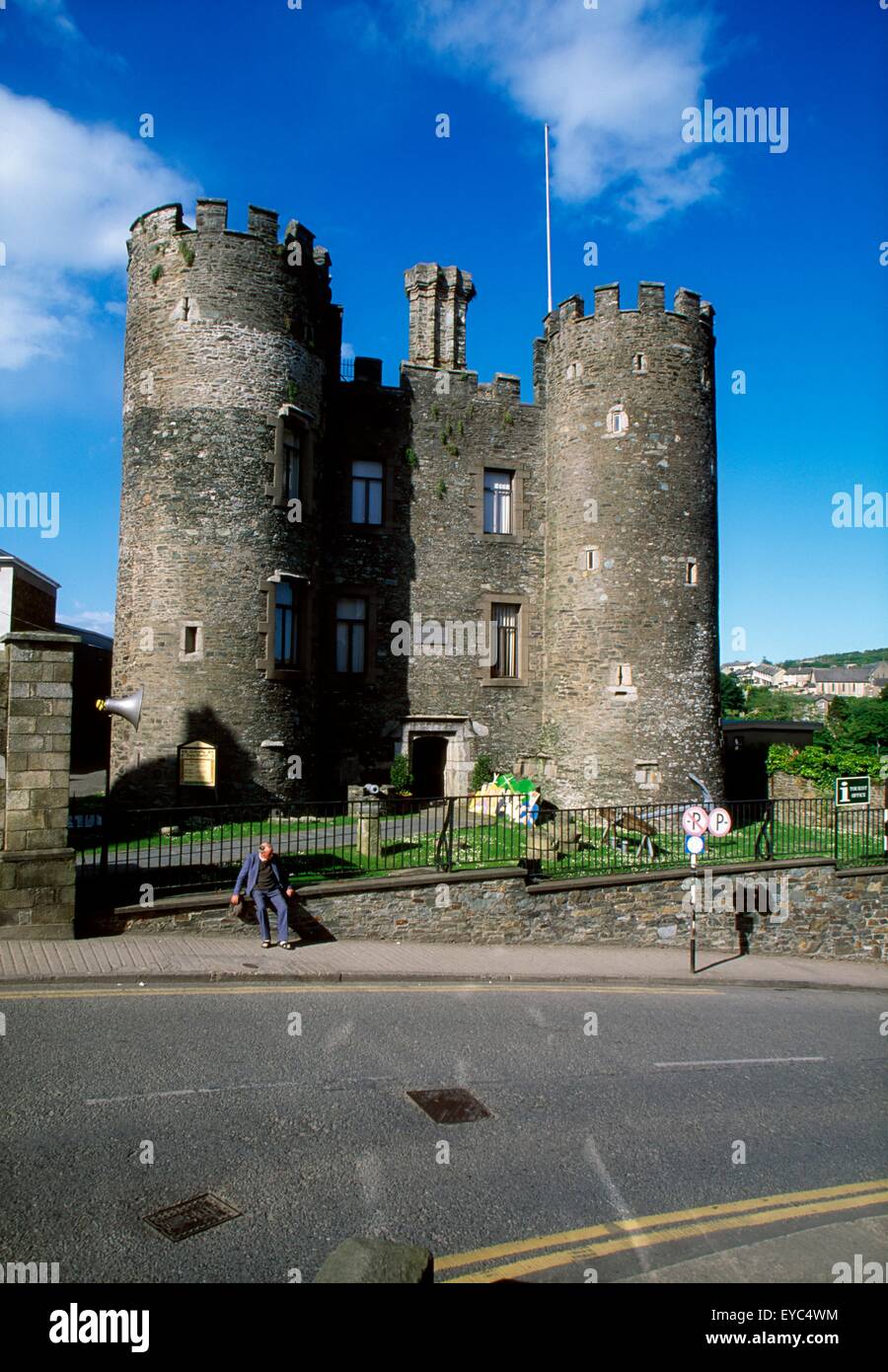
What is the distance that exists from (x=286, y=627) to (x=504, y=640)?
718 cm

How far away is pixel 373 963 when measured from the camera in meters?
12.3

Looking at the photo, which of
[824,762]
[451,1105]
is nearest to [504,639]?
[824,762]

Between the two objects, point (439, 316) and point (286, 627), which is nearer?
point (286, 627)

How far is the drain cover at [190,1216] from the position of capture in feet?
17.5

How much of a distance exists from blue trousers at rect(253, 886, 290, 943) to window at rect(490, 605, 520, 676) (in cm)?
1439

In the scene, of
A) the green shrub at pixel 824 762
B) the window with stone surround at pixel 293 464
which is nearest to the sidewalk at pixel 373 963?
the window with stone surround at pixel 293 464

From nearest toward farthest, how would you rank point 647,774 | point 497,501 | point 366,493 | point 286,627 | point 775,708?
point 286,627 → point 647,774 → point 366,493 → point 497,501 → point 775,708

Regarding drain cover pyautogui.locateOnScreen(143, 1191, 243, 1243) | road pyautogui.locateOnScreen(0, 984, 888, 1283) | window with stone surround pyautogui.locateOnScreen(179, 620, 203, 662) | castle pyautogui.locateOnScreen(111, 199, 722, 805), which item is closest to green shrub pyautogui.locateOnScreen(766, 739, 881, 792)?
castle pyautogui.locateOnScreen(111, 199, 722, 805)

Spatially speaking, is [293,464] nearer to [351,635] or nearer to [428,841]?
[351,635]

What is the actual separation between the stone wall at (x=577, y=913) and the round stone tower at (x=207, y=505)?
751cm

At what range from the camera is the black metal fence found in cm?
1342

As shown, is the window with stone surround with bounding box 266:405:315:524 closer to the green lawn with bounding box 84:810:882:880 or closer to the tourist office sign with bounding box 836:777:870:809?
the green lawn with bounding box 84:810:882:880

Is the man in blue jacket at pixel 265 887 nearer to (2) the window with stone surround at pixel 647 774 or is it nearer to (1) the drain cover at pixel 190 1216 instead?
(1) the drain cover at pixel 190 1216

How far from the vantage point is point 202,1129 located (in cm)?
667
